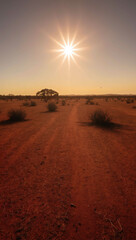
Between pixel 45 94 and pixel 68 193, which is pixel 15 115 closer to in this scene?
pixel 68 193

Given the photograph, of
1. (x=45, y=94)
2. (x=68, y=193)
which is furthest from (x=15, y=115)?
(x=45, y=94)

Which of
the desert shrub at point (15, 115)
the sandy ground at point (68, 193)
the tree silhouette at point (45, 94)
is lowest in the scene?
the sandy ground at point (68, 193)

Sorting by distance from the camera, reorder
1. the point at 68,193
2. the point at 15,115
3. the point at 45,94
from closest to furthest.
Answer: the point at 68,193 < the point at 15,115 < the point at 45,94

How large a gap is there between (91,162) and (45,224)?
205 cm

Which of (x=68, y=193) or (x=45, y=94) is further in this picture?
(x=45, y=94)

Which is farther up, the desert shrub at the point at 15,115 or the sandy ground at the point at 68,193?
the desert shrub at the point at 15,115

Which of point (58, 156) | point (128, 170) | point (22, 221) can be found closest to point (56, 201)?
point (22, 221)

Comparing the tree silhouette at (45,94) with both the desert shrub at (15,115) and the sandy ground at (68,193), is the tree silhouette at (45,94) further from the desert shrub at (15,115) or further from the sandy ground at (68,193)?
the sandy ground at (68,193)

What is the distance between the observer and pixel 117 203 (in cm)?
223

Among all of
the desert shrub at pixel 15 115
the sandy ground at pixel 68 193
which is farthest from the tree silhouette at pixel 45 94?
the sandy ground at pixel 68 193

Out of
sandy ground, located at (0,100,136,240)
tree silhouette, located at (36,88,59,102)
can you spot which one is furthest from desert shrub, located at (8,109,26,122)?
tree silhouette, located at (36,88,59,102)

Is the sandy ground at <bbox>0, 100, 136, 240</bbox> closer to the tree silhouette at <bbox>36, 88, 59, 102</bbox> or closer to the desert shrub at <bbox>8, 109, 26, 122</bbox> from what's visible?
the desert shrub at <bbox>8, 109, 26, 122</bbox>

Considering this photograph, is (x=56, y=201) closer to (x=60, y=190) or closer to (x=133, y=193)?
(x=60, y=190)

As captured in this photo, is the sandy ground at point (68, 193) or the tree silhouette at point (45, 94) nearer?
the sandy ground at point (68, 193)
